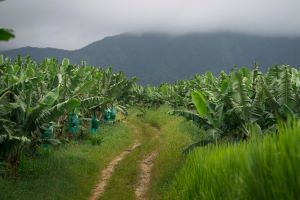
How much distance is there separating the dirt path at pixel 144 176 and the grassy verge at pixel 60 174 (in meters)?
1.46

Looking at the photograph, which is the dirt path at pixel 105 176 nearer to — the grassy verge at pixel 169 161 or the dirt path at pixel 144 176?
the dirt path at pixel 144 176

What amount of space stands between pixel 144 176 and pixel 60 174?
2935mm

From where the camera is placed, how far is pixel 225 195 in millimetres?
6684

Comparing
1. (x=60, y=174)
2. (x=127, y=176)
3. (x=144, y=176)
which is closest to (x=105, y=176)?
(x=127, y=176)

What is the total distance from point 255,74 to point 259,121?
2.26 metres

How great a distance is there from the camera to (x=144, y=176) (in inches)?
620

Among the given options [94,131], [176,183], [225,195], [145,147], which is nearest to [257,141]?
[225,195]

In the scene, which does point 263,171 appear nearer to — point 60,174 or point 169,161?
point 60,174

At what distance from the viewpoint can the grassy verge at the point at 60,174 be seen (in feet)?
41.1

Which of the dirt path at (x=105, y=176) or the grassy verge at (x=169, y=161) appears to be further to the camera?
the dirt path at (x=105, y=176)

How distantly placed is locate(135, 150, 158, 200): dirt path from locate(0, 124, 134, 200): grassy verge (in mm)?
1458

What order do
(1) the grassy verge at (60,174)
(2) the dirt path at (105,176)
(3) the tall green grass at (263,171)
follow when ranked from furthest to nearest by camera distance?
(2) the dirt path at (105,176) → (1) the grassy verge at (60,174) → (3) the tall green grass at (263,171)

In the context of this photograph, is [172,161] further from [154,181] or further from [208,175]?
[208,175]

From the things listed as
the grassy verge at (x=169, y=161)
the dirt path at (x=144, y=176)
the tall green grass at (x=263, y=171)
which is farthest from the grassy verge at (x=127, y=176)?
the tall green grass at (x=263, y=171)
